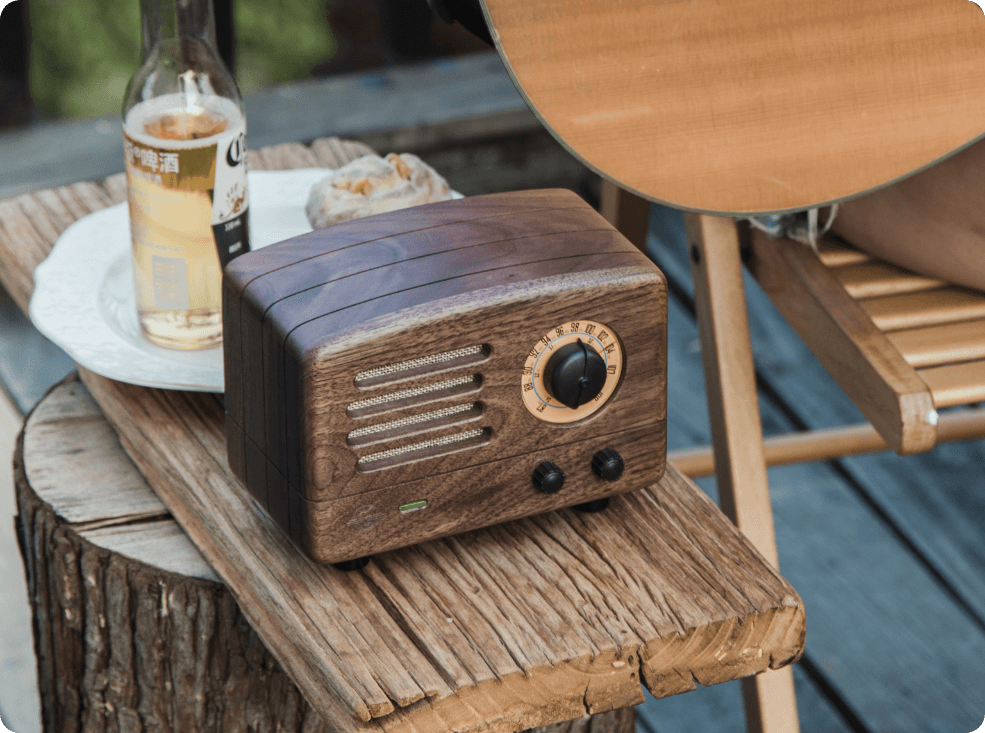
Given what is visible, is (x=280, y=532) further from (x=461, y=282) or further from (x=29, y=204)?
(x=29, y=204)

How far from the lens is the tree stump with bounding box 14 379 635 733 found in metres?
0.94

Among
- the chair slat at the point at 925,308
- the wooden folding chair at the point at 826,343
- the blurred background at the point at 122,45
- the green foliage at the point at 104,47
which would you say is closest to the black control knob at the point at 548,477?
the wooden folding chair at the point at 826,343

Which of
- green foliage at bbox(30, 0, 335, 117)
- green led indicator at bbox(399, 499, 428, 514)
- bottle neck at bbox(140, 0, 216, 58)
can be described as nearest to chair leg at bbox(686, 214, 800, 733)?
green led indicator at bbox(399, 499, 428, 514)

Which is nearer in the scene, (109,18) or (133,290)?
(133,290)

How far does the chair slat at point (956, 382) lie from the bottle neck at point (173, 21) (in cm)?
71

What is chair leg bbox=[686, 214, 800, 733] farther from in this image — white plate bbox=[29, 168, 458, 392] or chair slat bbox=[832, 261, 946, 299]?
white plate bbox=[29, 168, 458, 392]

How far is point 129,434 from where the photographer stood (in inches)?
38.5

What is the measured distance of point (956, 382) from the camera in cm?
110

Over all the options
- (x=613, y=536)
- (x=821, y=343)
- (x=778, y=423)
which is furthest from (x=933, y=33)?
(x=778, y=423)

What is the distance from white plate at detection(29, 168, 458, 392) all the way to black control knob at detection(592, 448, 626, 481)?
12.1 inches

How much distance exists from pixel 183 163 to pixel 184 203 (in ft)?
0.11

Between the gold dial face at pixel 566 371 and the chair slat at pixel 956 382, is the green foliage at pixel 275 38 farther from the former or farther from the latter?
the gold dial face at pixel 566 371

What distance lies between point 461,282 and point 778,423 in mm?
1398

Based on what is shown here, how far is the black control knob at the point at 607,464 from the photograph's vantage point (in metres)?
0.82
